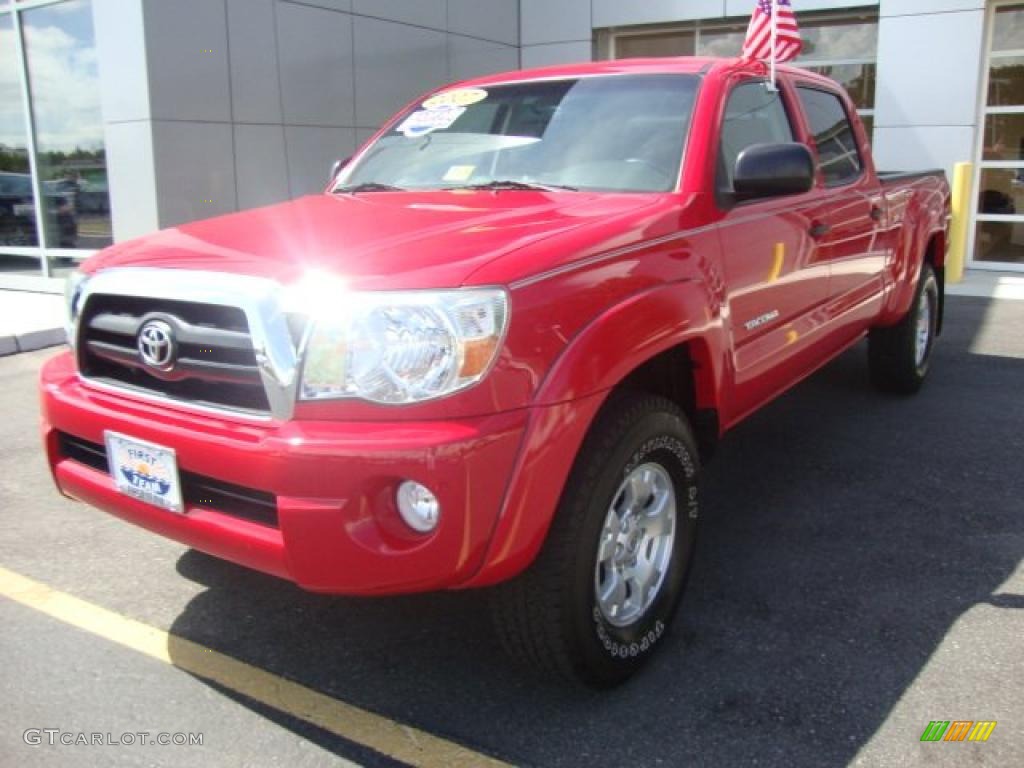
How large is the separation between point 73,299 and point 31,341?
5660mm

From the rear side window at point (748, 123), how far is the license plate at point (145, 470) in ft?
6.70

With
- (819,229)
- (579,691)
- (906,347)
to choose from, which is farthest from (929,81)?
(579,691)

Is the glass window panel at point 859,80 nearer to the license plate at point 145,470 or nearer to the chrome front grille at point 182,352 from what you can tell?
the chrome front grille at point 182,352

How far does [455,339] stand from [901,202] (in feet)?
12.7

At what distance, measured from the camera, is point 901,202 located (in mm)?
5195

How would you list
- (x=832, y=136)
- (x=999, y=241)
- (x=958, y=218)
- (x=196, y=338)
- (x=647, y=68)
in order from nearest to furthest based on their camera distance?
1. (x=196, y=338)
2. (x=647, y=68)
3. (x=832, y=136)
4. (x=958, y=218)
5. (x=999, y=241)

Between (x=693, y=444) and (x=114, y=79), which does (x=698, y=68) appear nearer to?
(x=693, y=444)

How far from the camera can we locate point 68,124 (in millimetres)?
10344

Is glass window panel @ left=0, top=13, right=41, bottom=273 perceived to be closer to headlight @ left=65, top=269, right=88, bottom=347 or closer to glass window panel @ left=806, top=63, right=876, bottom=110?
headlight @ left=65, top=269, right=88, bottom=347

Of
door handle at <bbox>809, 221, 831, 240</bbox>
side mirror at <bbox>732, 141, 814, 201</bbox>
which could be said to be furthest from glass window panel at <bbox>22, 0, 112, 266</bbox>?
side mirror at <bbox>732, 141, 814, 201</bbox>

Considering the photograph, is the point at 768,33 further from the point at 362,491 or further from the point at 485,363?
the point at 362,491

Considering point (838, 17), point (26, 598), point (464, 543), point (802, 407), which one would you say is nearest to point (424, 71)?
point (838, 17)

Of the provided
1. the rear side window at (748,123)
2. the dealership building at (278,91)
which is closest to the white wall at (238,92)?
the dealership building at (278,91)

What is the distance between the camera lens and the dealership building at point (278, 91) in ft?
30.4
